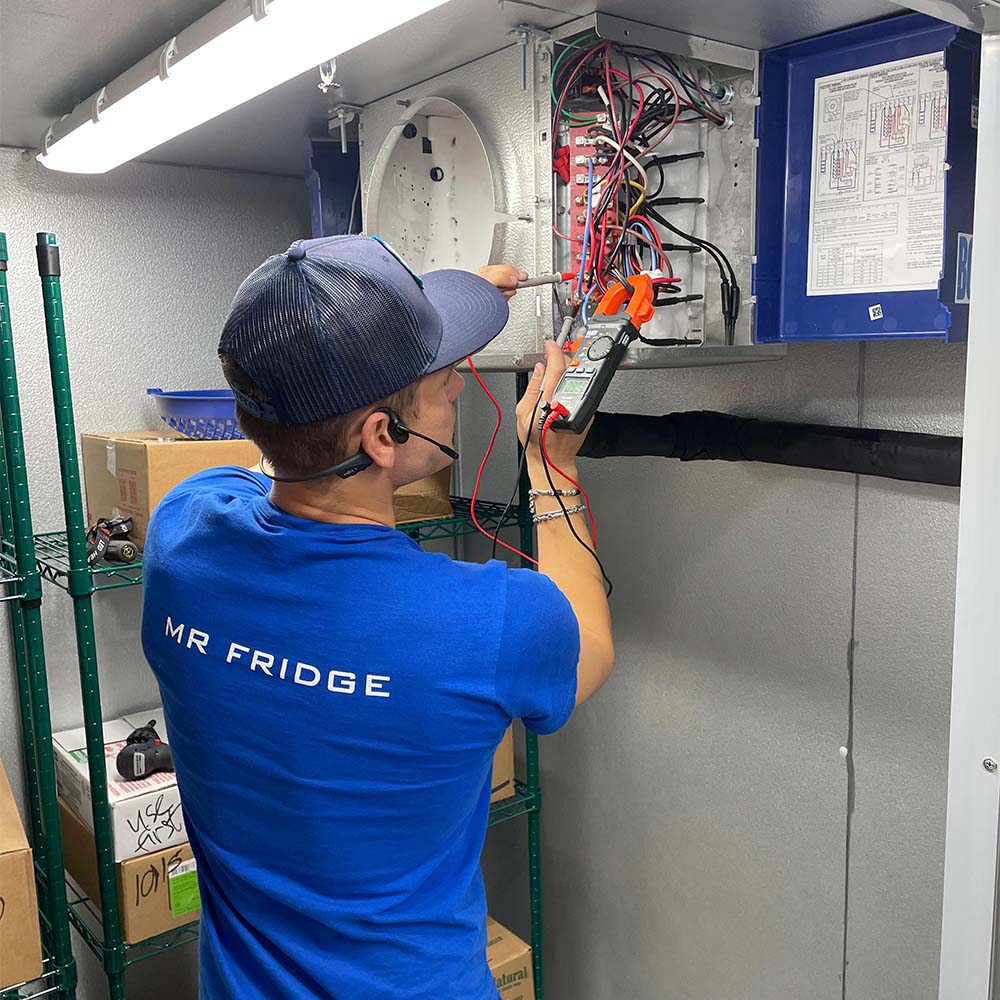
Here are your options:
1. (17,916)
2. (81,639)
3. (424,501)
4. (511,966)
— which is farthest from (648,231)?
(511,966)

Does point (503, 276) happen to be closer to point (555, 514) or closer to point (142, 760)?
point (555, 514)

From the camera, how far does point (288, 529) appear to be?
1024 mm

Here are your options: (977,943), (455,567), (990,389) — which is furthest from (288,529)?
(977,943)

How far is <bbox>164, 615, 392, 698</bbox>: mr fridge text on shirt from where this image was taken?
0.98m

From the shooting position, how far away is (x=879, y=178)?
4.41ft

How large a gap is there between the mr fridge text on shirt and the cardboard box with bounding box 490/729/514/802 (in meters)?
1.23

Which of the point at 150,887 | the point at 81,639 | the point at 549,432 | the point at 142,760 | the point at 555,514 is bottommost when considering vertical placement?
the point at 150,887

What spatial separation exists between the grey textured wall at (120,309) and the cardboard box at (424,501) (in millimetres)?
631

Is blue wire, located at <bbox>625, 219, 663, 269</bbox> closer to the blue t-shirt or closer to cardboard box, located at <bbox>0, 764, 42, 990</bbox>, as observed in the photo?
the blue t-shirt

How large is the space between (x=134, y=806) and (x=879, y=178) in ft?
5.35

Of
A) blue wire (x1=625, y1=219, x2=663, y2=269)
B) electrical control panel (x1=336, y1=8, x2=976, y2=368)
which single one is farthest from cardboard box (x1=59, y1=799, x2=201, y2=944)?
blue wire (x1=625, y1=219, x2=663, y2=269)

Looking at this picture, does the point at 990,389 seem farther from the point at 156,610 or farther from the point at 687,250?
the point at 156,610

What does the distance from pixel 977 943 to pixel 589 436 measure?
974 millimetres

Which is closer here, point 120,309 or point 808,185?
point 808,185
